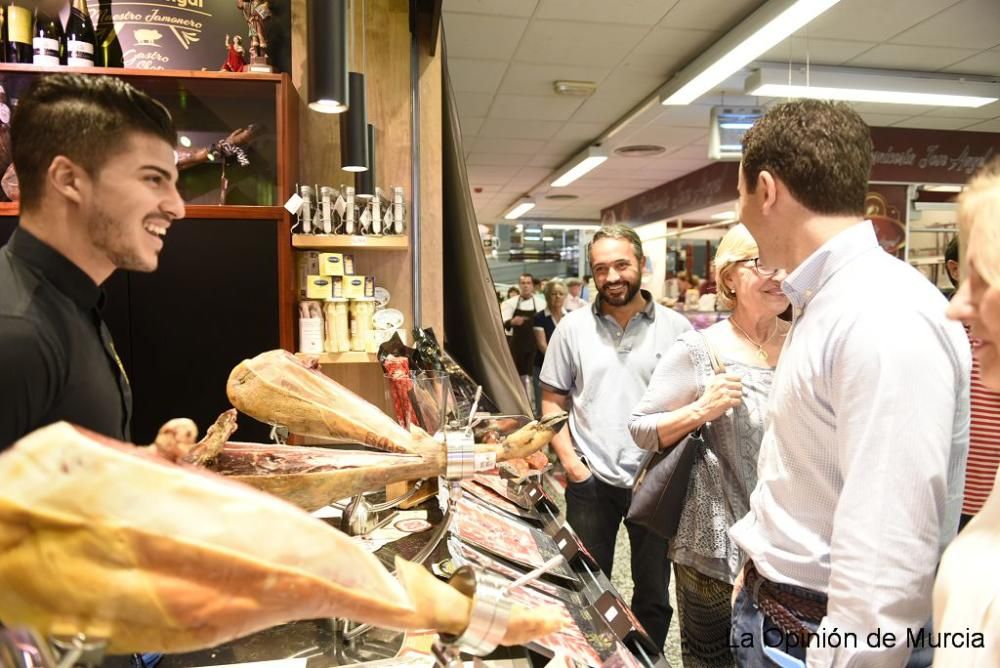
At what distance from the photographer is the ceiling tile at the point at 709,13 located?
435cm

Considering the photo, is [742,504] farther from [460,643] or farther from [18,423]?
[18,423]

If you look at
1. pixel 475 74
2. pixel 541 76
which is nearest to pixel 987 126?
pixel 541 76

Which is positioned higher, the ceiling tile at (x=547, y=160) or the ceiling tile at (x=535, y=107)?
the ceiling tile at (x=547, y=160)

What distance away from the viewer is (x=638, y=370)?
8.80 feet

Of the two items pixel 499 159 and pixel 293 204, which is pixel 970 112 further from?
pixel 293 204

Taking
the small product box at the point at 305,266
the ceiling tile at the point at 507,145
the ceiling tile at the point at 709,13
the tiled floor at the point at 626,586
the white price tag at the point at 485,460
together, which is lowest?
the tiled floor at the point at 626,586

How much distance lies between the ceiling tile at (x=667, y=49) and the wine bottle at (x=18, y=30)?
158 inches

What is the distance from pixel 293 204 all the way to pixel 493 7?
2501 millimetres

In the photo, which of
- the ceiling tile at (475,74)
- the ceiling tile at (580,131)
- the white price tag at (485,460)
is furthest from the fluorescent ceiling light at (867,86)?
the white price tag at (485,460)

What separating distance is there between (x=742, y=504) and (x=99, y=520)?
188cm

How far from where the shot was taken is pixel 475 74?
19.4ft

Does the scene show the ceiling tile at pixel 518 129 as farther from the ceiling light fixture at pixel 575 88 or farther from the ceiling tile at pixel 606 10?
the ceiling tile at pixel 606 10

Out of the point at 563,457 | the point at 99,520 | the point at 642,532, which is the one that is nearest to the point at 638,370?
the point at 563,457

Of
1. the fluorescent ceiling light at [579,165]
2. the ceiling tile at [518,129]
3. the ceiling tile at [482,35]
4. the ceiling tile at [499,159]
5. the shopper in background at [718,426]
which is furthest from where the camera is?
the ceiling tile at [499,159]
